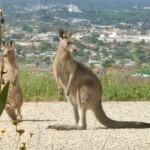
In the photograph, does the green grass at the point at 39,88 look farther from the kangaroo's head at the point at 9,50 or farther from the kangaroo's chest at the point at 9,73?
the kangaroo's chest at the point at 9,73

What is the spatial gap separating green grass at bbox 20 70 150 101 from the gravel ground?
97 cm

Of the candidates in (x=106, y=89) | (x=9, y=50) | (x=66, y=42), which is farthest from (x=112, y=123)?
(x=106, y=89)

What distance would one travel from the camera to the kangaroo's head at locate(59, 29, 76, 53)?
37.2ft

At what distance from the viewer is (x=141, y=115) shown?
12961 millimetres

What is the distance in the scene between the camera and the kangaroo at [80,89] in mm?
10914

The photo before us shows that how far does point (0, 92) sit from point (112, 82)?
12147 millimetres

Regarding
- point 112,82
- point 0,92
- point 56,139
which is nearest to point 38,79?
point 112,82

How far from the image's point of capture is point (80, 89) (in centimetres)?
1098

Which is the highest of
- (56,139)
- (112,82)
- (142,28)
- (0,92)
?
(0,92)

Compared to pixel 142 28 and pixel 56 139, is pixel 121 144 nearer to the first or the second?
pixel 56 139

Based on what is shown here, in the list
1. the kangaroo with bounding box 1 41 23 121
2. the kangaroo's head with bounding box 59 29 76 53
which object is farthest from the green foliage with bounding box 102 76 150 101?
the kangaroo's head with bounding box 59 29 76 53

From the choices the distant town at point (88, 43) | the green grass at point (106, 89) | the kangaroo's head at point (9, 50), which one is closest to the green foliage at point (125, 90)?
the green grass at point (106, 89)

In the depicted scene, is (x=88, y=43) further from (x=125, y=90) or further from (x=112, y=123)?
(x=112, y=123)

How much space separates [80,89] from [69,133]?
865mm
